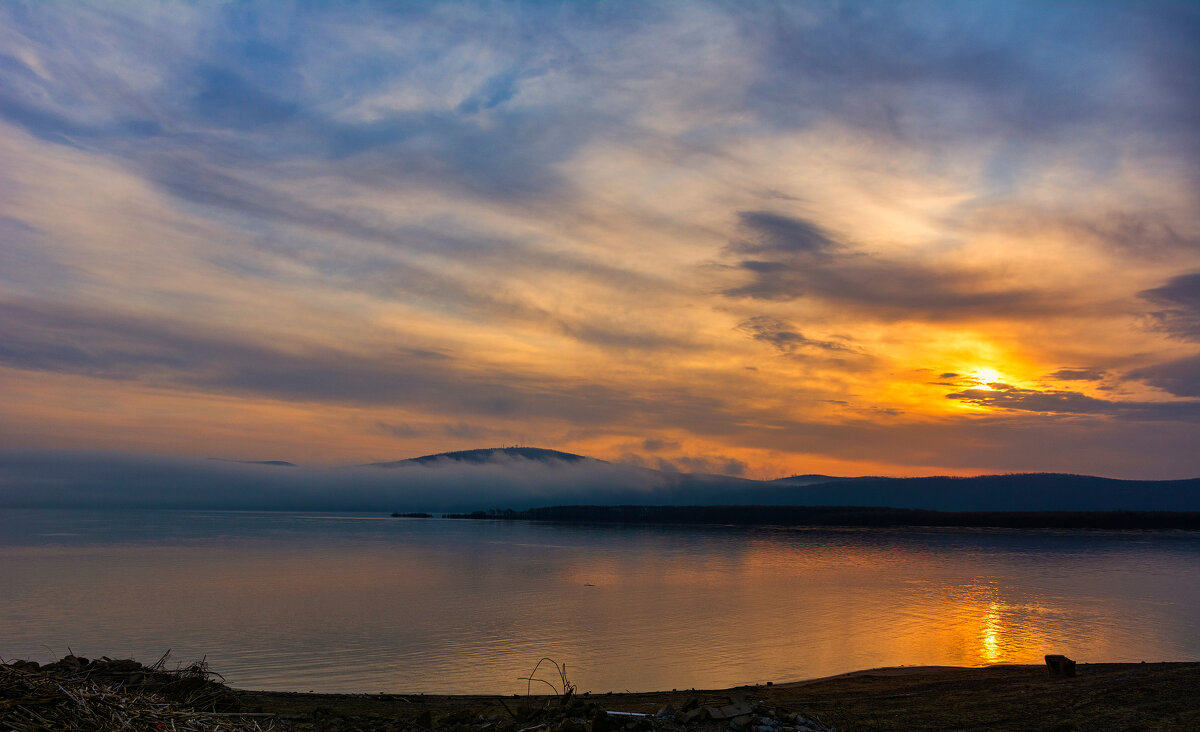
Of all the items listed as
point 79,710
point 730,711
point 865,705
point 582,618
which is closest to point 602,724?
point 730,711

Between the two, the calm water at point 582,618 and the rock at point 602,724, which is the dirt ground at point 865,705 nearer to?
the rock at point 602,724

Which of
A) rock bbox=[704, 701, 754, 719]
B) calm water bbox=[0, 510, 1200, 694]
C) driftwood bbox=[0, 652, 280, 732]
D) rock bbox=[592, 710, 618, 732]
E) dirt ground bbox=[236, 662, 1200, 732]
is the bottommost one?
calm water bbox=[0, 510, 1200, 694]

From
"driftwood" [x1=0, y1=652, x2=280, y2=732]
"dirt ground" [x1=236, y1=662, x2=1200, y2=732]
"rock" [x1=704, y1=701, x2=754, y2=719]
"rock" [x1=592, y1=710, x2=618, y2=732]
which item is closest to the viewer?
"driftwood" [x1=0, y1=652, x2=280, y2=732]

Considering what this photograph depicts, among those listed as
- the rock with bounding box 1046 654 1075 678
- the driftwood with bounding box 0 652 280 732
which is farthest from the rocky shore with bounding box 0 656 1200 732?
the rock with bounding box 1046 654 1075 678

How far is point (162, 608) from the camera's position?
117 ft

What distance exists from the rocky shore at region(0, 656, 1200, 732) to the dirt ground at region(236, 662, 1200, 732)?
0.03 metres

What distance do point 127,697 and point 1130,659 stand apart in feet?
90.7

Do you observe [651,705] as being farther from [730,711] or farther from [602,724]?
[602,724]

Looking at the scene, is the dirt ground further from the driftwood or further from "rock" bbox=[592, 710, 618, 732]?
the driftwood

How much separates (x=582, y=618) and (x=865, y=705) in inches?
744

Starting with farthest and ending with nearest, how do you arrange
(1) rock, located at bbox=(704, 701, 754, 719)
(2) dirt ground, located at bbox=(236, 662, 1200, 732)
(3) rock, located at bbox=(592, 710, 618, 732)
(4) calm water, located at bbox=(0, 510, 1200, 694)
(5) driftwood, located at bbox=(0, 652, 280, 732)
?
1. (4) calm water, located at bbox=(0, 510, 1200, 694)
2. (2) dirt ground, located at bbox=(236, 662, 1200, 732)
3. (1) rock, located at bbox=(704, 701, 754, 719)
4. (3) rock, located at bbox=(592, 710, 618, 732)
5. (5) driftwood, located at bbox=(0, 652, 280, 732)

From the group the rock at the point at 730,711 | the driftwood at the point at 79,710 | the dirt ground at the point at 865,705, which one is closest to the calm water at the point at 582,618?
the dirt ground at the point at 865,705

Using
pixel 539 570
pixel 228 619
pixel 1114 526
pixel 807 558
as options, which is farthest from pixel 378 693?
pixel 1114 526

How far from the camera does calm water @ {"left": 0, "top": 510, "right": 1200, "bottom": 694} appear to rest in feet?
75.4
